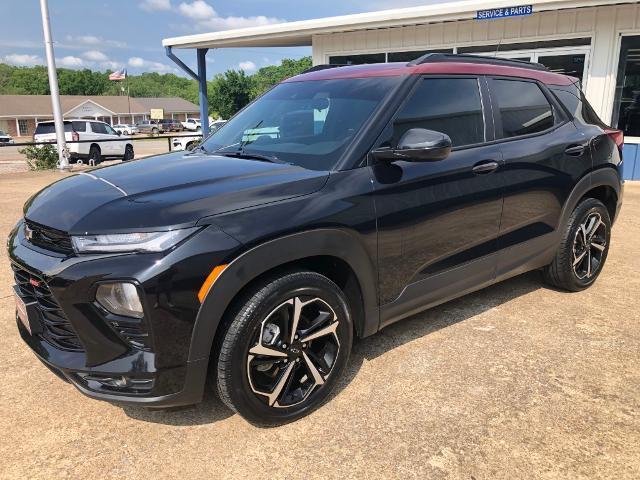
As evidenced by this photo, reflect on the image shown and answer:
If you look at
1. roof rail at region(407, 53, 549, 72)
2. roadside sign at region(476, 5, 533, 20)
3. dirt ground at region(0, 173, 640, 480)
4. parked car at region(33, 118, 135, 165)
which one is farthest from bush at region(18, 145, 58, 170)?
roof rail at region(407, 53, 549, 72)

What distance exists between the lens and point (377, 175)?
2.80 metres

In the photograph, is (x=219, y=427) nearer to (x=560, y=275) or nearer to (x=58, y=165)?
(x=560, y=275)

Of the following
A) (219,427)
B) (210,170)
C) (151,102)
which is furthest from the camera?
(151,102)

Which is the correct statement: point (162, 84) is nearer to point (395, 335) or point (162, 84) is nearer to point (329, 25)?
point (329, 25)

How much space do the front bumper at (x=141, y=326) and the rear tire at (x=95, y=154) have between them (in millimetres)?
19158

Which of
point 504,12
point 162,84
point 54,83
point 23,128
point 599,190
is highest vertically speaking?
point 162,84

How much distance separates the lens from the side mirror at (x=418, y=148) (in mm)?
2689

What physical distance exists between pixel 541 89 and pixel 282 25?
1020cm

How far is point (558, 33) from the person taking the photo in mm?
10094

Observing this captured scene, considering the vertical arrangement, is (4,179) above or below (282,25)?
below

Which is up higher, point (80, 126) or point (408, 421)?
point (80, 126)

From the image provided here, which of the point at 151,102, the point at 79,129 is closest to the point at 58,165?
the point at 79,129

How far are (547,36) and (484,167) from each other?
8483 mm

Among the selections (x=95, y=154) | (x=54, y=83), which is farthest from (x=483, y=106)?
(x=95, y=154)
